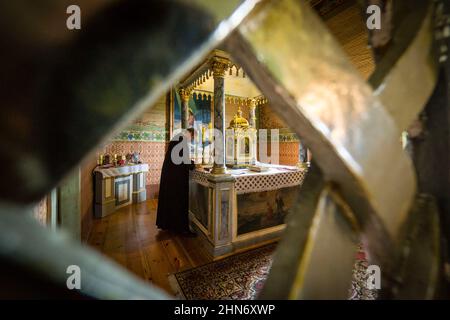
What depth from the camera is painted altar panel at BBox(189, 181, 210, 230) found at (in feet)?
10.6

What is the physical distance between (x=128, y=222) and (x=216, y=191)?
8.14 ft

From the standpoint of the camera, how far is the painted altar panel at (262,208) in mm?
3109

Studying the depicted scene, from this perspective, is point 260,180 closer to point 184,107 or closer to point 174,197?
point 174,197

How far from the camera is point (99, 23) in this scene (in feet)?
0.74

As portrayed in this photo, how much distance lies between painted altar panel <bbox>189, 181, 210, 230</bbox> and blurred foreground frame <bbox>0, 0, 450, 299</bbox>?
2.84m

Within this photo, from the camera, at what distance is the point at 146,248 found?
113 inches

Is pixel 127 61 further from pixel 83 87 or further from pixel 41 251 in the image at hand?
pixel 41 251

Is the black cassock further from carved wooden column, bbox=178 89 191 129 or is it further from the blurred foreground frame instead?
the blurred foreground frame

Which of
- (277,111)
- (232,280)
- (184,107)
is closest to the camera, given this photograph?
(277,111)

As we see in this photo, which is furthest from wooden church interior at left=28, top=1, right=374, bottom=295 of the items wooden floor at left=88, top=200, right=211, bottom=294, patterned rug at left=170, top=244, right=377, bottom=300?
patterned rug at left=170, top=244, right=377, bottom=300

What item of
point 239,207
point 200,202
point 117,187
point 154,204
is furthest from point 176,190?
point 154,204

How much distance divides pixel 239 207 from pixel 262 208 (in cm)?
50

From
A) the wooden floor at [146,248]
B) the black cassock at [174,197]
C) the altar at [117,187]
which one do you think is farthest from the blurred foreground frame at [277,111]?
the altar at [117,187]

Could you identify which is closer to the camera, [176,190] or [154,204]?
[176,190]
